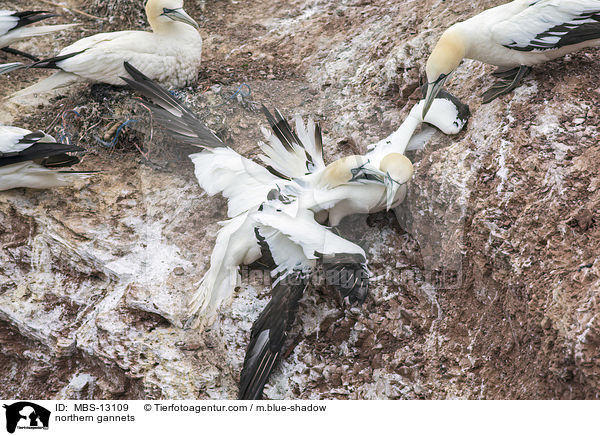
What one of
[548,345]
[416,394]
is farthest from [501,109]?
[416,394]

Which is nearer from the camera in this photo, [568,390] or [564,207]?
[568,390]

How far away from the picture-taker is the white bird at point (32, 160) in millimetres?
3998

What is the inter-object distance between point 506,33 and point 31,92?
12.2ft

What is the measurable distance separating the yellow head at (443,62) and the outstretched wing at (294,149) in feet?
2.47

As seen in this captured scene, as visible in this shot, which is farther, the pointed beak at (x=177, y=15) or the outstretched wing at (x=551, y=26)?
the pointed beak at (x=177, y=15)

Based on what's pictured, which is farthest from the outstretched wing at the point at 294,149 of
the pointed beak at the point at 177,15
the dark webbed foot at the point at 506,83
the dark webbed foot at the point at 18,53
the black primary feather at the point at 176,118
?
the dark webbed foot at the point at 18,53

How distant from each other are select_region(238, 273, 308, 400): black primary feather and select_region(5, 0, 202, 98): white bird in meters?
2.40

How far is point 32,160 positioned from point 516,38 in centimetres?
336

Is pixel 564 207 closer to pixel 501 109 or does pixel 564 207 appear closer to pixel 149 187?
pixel 501 109

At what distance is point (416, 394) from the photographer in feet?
10.5
